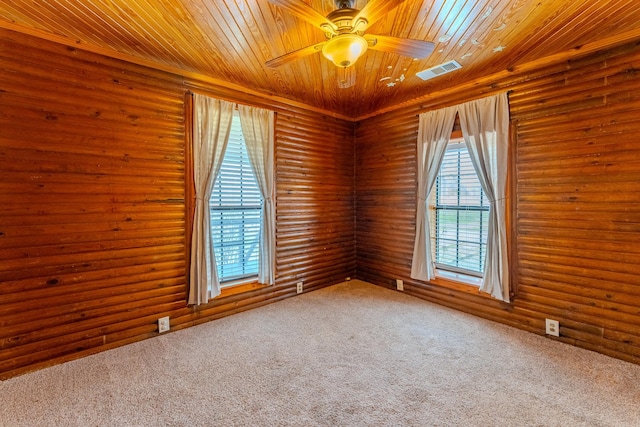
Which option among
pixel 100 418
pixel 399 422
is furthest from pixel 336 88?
pixel 100 418

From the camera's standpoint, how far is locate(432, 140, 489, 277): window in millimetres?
3457

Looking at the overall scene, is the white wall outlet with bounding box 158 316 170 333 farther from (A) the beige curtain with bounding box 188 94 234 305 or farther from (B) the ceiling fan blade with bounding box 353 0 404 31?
(B) the ceiling fan blade with bounding box 353 0 404 31

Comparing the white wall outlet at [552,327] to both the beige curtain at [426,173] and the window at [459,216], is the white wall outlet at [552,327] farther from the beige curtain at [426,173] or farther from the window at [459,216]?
the beige curtain at [426,173]

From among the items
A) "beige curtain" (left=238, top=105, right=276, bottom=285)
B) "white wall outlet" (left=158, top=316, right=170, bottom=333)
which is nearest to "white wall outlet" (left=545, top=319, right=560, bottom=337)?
"beige curtain" (left=238, top=105, right=276, bottom=285)

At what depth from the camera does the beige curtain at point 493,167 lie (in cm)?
299

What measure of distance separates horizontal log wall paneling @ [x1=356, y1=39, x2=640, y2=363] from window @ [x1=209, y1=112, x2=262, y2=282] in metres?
2.66

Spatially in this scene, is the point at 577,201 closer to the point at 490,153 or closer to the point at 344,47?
the point at 490,153

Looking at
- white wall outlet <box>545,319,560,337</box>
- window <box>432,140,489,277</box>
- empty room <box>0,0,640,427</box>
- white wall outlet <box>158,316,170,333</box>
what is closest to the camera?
empty room <box>0,0,640,427</box>

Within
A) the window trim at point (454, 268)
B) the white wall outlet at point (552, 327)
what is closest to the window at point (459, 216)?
the window trim at point (454, 268)

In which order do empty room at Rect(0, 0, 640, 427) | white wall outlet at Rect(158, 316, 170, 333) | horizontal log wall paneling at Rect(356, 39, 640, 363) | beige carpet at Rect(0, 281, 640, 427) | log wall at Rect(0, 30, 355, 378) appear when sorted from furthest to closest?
white wall outlet at Rect(158, 316, 170, 333) < horizontal log wall paneling at Rect(356, 39, 640, 363) < log wall at Rect(0, 30, 355, 378) < empty room at Rect(0, 0, 640, 427) < beige carpet at Rect(0, 281, 640, 427)

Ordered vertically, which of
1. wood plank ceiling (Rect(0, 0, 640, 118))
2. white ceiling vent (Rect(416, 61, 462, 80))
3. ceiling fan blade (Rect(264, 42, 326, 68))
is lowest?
ceiling fan blade (Rect(264, 42, 326, 68))

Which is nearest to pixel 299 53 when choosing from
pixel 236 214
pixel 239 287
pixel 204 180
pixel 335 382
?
pixel 204 180

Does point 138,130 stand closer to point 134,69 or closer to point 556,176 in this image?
point 134,69

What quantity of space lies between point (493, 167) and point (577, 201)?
78 centimetres
